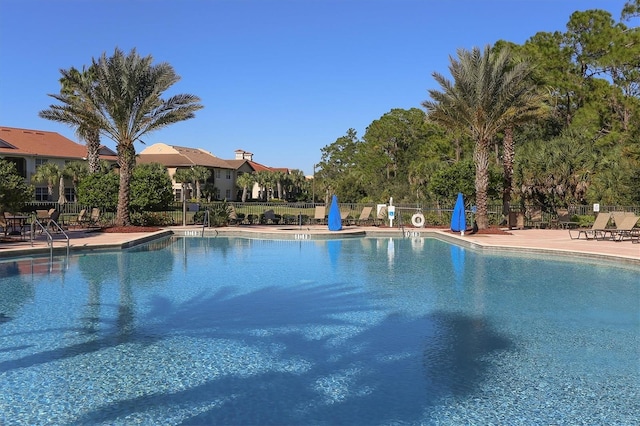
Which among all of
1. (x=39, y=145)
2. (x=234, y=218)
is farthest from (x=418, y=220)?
(x=39, y=145)

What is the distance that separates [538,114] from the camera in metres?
22.9

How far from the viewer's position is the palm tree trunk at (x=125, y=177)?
23.7 m

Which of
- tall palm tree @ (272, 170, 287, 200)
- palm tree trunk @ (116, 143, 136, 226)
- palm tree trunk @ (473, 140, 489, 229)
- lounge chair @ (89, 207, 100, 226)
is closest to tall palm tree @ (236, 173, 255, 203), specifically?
tall palm tree @ (272, 170, 287, 200)

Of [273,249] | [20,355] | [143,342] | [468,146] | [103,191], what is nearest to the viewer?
[20,355]

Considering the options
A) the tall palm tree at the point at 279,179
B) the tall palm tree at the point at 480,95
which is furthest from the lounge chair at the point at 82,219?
the tall palm tree at the point at 279,179

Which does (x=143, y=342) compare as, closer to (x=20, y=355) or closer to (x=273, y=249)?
(x=20, y=355)

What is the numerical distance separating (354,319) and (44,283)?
23.5ft

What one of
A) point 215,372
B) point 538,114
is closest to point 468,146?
point 538,114

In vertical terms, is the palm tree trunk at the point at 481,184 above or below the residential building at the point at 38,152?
below

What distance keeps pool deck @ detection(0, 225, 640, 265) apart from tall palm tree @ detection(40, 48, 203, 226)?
411cm

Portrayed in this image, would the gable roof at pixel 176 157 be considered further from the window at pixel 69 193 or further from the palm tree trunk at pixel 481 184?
the palm tree trunk at pixel 481 184

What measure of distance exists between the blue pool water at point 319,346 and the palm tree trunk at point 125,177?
11102 mm

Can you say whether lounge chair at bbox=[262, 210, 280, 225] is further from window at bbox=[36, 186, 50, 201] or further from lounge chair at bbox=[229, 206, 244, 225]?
window at bbox=[36, 186, 50, 201]

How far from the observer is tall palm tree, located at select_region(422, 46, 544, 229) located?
2220 centimetres
